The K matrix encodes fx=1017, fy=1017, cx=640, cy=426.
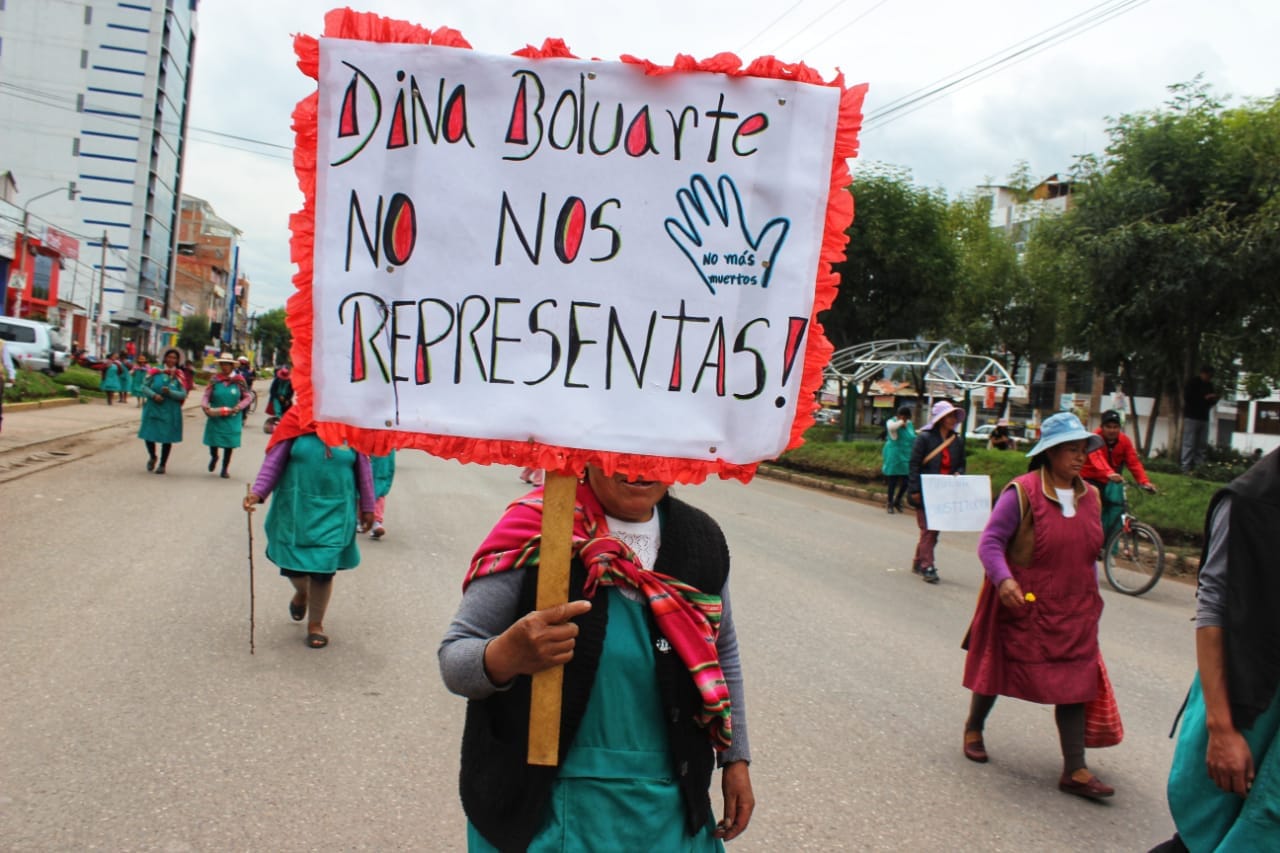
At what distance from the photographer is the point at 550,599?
2053 millimetres

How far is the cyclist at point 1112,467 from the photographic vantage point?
10.4 m

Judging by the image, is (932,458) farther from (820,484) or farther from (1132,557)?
(820,484)

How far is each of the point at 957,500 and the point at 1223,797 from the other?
5770 millimetres

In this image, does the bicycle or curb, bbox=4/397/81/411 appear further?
curb, bbox=4/397/81/411

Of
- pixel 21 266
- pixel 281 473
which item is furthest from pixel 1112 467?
pixel 21 266

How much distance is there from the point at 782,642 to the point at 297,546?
3208 mm

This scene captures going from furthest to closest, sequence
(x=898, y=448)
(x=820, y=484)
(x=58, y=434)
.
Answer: (x=820, y=484) < (x=58, y=434) < (x=898, y=448)

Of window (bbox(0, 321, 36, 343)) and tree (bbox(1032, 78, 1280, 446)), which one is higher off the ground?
tree (bbox(1032, 78, 1280, 446))

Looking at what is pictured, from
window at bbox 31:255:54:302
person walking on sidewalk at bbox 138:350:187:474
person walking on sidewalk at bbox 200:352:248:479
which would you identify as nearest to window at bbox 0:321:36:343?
window at bbox 31:255:54:302

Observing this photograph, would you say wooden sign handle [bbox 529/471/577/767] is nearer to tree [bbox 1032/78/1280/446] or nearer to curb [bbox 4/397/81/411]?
tree [bbox 1032/78/1280/446]

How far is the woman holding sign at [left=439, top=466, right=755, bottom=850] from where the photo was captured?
2160mm

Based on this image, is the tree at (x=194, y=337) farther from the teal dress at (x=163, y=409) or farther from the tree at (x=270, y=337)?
the teal dress at (x=163, y=409)

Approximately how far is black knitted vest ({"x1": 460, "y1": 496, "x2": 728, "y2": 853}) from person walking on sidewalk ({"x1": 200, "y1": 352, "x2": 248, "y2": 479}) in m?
12.7

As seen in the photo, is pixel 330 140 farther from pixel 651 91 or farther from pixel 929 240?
pixel 929 240
